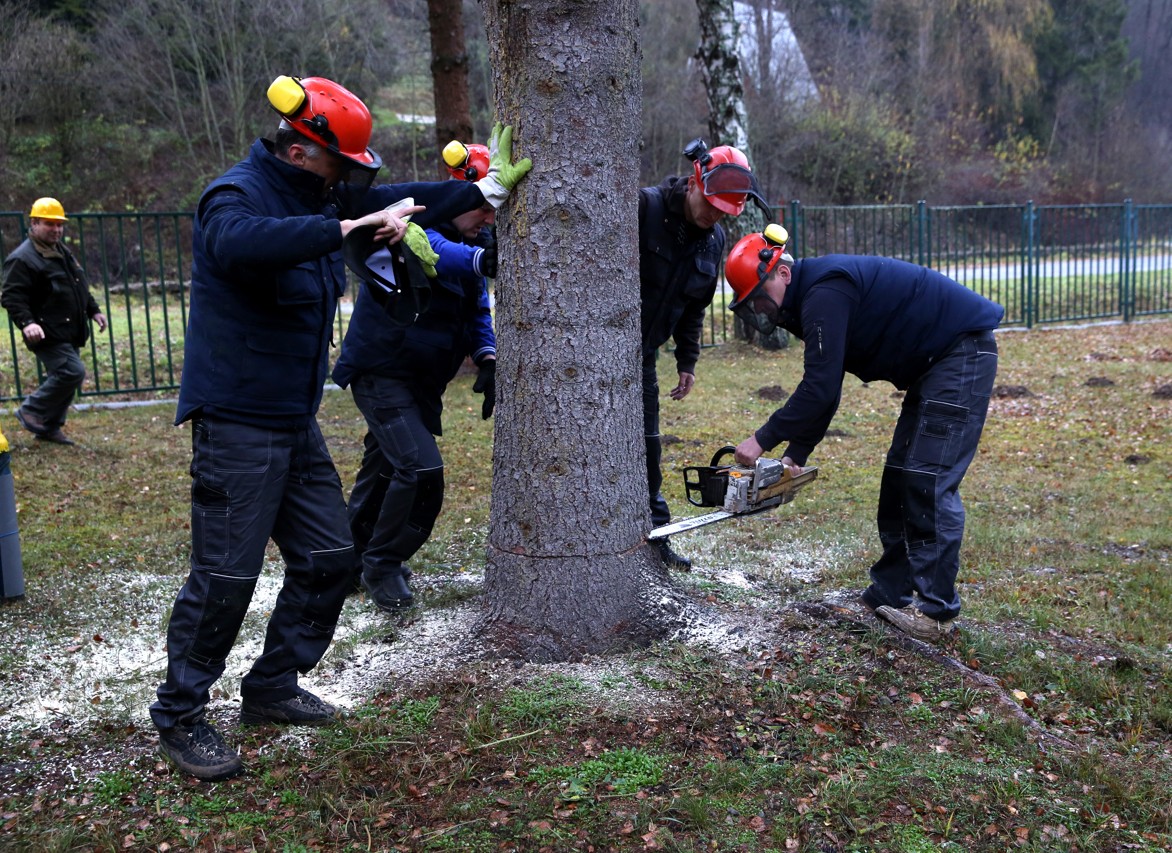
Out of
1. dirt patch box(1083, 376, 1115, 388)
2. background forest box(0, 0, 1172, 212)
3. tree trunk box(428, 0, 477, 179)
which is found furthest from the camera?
background forest box(0, 0, 1172, 212)

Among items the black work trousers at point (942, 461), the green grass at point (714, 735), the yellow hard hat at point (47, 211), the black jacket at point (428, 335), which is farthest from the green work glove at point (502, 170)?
the yellow hard hat at point (47, 211)

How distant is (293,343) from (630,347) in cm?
123

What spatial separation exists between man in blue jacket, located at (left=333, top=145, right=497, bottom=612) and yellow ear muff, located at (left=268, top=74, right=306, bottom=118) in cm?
121

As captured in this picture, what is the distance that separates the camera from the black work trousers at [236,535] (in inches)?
123

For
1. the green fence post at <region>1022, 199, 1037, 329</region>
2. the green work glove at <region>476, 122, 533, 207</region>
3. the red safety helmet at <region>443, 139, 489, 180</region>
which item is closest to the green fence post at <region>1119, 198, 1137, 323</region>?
the green fence post at <region>1022, 199, 1037, 329</region>

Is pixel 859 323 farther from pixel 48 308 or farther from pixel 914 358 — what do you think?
pixel 48 308

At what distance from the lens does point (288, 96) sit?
3.03 metres

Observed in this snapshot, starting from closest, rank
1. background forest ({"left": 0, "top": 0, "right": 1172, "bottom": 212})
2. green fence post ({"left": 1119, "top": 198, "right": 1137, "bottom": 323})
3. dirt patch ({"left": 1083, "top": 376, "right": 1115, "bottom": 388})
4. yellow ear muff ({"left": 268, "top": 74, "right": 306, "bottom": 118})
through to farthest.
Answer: yellow ear muff ({"left": 268, "top": 74, "right": 306, "bottom": 118}) < dirt patch ({"left": 1083, "top": 376, "right": 1115, "bottom": 388}) < green fence post ({"left": 1119, "top": 198, "right": 1137, "bottom": 323}) < background forest ({"left": 0, "top": 0, "right": 1172, "bottom": 212})

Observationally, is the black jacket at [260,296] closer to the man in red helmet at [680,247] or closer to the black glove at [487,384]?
the black glove at [487,384]

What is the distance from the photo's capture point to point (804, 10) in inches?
1249

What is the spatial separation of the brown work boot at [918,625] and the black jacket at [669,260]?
1714mm

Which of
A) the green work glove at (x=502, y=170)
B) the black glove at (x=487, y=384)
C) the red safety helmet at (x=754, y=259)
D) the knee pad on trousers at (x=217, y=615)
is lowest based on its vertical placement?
the knee pad on trousers at (x=217, y=615)

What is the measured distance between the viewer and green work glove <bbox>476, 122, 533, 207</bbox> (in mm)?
3545

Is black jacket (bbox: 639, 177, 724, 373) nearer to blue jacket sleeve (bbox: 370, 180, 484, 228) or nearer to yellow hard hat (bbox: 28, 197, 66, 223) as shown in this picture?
blue jacket sleeve (bbox: 370, 180, 484, 228)
